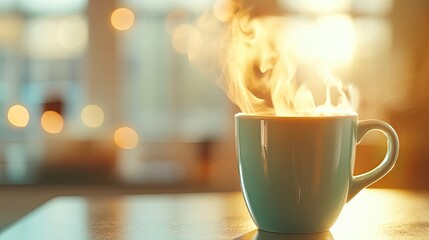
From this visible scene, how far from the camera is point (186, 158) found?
2.46 meters

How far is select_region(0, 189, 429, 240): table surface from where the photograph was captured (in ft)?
1.88

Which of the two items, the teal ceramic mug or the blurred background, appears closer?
the teal ceramic mug

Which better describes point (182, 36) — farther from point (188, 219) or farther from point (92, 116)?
point (188, 219)

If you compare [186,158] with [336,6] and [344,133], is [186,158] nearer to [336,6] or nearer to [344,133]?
[336,6]

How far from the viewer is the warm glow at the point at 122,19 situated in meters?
2.46

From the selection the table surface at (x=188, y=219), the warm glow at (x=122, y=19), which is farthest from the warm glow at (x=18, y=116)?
the table surface at (x=188, y=219)

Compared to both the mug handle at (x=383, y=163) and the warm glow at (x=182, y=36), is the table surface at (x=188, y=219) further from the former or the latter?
the warm glow at (x=182, y=36)

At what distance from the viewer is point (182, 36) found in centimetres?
253

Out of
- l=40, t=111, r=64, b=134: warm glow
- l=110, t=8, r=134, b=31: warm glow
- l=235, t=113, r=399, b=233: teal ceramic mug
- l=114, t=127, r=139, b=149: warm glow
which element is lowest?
Result: l=114, t=127, r=139, b=149: warm glow

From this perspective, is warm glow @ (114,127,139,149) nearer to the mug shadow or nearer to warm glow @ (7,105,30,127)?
warm glow @ (7,105,30,127)

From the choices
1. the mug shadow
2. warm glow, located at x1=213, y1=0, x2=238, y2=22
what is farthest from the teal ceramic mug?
warm glow, located at x1=213, y1=0, x2=238, y2=22

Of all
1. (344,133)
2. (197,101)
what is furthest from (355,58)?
(344,133)

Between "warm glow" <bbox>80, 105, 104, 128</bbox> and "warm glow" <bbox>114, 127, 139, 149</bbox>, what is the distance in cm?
8

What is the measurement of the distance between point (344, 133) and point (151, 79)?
79.1 inches
